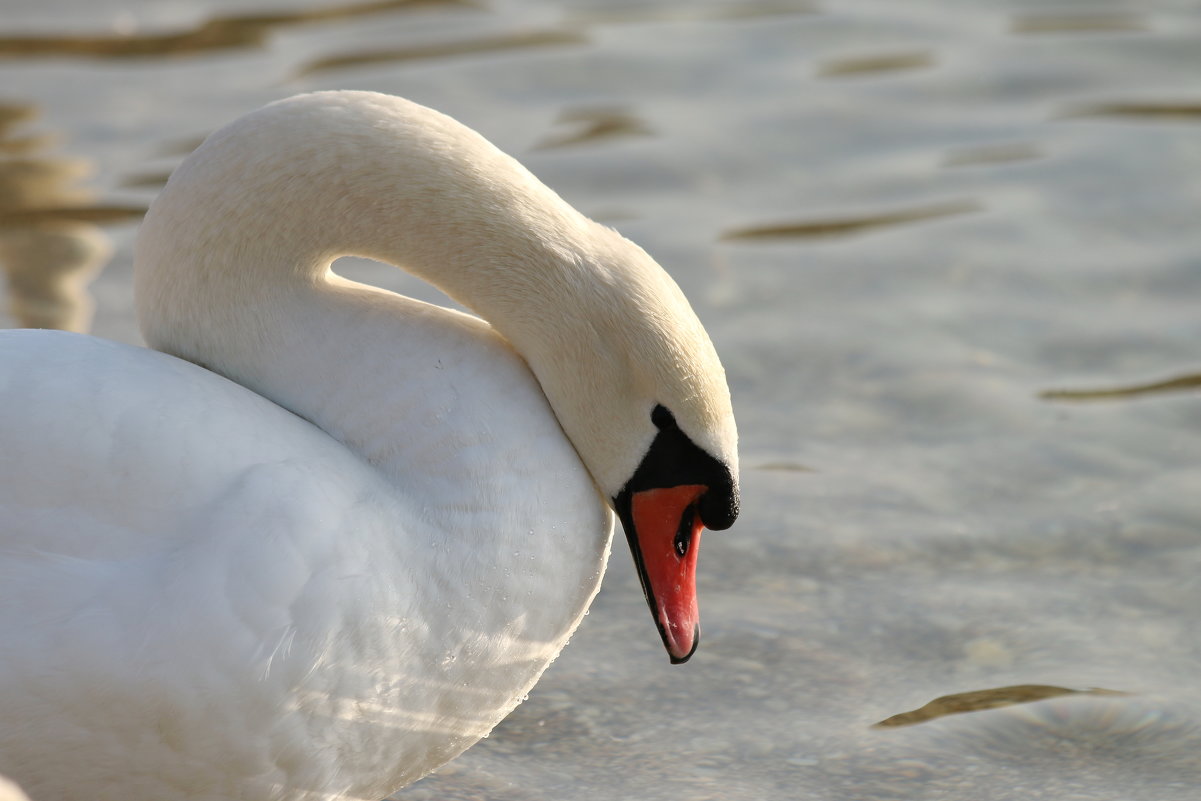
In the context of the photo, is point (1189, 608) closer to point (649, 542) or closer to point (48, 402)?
point (649, 542)

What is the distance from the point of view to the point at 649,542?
3125mm

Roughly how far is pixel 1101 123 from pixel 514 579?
469cm

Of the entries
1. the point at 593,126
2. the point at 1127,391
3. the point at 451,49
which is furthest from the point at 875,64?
the point at 1127,391

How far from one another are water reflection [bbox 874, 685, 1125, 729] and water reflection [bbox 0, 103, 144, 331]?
9.71ft

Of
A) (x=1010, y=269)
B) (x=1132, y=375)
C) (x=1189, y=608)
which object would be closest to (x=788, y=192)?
(x=1010, y=269)

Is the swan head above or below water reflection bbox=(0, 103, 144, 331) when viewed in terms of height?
above

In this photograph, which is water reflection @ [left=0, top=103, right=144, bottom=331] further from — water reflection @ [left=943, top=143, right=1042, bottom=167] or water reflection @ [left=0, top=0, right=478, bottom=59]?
water reflection @ [left=943, top=143, right=1042, bottom=167]

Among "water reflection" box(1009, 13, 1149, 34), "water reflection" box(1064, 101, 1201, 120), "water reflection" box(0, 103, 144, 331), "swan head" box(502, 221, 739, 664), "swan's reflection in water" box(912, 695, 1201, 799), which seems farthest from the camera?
"water reflection" box(1009, 13, 1149, 34)

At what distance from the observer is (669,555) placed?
123 inches

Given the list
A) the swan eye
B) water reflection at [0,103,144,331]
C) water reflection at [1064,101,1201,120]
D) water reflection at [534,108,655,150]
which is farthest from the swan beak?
water reflection at [1064,101,1201,120]

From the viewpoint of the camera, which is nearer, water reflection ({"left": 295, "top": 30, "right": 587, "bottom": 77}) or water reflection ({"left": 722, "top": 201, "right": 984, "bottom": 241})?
water reflection ({"left": 722, "top": 201, "right": 984, "bottom": 241})

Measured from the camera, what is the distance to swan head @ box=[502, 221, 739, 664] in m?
2.99

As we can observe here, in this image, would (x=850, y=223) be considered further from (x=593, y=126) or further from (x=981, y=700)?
(x=981, y=700)

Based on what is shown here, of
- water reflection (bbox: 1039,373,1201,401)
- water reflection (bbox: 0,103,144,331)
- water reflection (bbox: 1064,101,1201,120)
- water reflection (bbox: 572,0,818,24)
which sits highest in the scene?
water reflection (bbox: 0,103,144,331)
